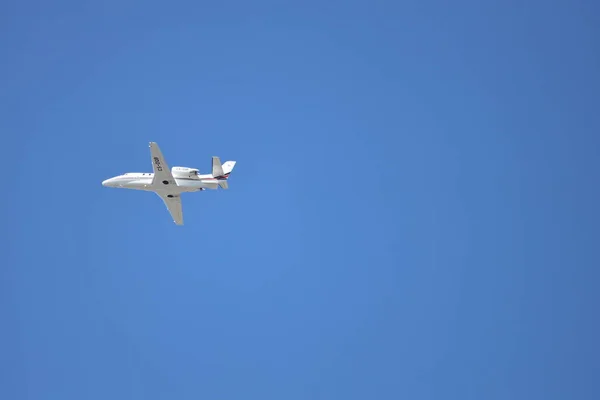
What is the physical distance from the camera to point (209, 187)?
85250 mm

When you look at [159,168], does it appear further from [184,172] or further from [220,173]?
[220,173]

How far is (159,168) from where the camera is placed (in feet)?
277

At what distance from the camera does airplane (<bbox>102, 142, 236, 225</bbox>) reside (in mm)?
84188

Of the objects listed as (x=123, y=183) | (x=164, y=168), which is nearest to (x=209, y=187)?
(x=164, y=168)

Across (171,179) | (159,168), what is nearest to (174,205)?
(171,179)

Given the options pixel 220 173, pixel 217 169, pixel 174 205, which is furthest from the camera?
pixel 174 205

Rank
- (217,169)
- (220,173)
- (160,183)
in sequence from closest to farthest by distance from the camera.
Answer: (217,169) < (220,173) < (160,183)

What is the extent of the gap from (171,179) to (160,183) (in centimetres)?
164

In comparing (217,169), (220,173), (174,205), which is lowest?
(174,205)

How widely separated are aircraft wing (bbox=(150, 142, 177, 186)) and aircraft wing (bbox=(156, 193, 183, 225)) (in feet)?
12.7

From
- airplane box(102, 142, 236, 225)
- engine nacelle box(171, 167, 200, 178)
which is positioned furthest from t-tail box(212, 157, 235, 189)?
engine nacelle box(171, 167, 200, 178)

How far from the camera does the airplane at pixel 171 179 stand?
8419 cm

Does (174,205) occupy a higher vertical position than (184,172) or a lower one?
lower

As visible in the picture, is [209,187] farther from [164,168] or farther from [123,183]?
[123,183]
